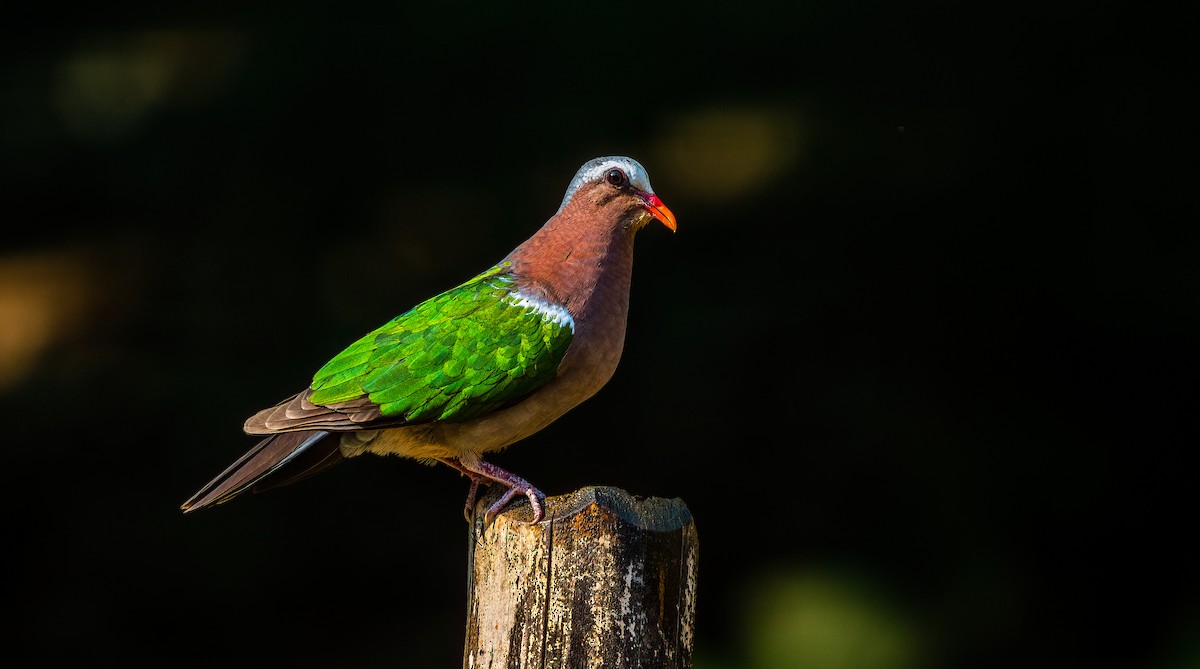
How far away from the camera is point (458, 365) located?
299 centimetres

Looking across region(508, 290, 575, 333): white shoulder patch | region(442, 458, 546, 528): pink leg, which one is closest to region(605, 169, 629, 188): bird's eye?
region(508, 290, 575, 333): white shoulder patch

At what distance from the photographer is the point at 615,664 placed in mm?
2361

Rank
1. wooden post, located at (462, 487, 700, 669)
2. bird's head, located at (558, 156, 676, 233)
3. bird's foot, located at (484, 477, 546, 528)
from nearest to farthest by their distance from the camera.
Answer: wooden post, located at (462, 487, 700, 669) < bird's foot, located at (484, 477, 546, 528) < bird's head, located at (558, 156, 676, 233)

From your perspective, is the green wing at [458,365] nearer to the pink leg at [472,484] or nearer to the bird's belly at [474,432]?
the bird's belly at [474,432]

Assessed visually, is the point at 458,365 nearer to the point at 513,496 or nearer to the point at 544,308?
the point at 544,308

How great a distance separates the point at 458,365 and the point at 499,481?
11.5 inches

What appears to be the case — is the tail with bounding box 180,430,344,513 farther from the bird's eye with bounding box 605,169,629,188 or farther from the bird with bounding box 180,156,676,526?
the bird's eye with bounding box 605,169,629,188

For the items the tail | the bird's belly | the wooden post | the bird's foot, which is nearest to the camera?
the wooden post

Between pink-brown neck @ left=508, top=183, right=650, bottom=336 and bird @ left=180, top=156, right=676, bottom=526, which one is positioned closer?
bird @ left=180, top=156, right=676, bottom=526

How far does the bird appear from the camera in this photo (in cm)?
298

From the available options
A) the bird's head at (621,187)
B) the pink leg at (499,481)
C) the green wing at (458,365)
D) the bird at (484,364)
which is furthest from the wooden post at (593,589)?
the bird's head at (621,187)

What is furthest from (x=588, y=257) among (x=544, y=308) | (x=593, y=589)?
(x=593, y=589)

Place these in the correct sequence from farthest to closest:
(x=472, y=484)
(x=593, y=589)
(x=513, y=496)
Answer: (x=472, y=484)
(x=513, y=496)
(x=593, y=589)

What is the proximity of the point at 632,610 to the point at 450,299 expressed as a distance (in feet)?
3.52
